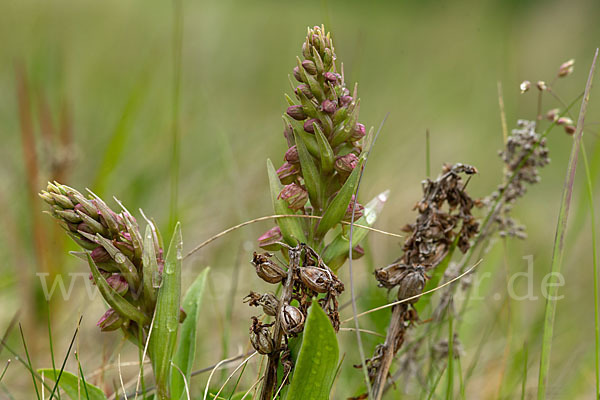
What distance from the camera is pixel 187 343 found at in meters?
1.62

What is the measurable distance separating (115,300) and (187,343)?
331 mm

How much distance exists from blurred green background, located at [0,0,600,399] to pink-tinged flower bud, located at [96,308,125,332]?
486 millimetres

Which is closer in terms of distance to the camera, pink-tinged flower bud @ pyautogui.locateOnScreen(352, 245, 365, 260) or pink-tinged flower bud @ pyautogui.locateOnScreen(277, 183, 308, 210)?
pink-tinged flower bud @ pyautogui.locateOnScreen(277, 183, 308, 210)

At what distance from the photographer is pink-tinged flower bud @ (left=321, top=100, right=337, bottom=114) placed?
1.33 metres

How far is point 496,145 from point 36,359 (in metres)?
5.60

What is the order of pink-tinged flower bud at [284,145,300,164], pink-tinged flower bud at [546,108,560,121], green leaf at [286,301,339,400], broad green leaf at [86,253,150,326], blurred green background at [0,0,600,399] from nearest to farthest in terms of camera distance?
green leaf at [286,301,339,400] → broad green leaf at [86,253,150,326] → pink-tinged flower bud at [284,145,300,164] → pink-tinged flower bud at [546,108,560,121] → blurred green background at [0,0,600,399]

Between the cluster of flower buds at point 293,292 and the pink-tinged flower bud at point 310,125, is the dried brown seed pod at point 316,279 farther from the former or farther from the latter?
the pink-tinged flower bud at point 310,125

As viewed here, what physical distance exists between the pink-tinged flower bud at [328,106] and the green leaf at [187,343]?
68 cm

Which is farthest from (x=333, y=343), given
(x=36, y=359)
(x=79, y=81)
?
(x=79, y=81)

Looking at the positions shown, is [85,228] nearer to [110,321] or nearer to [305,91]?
[110,321]

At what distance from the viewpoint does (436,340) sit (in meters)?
2.06

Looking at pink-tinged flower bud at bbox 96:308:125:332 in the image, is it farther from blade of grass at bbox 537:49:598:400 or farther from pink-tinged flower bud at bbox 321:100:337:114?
blade of grass at bbox 537:49:598:400

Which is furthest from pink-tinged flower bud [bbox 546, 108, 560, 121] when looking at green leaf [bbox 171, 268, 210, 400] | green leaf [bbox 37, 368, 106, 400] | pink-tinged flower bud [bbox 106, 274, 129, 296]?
green leaf [bbox 37, 368, 106, 400]

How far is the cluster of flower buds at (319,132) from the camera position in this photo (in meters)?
1.34
